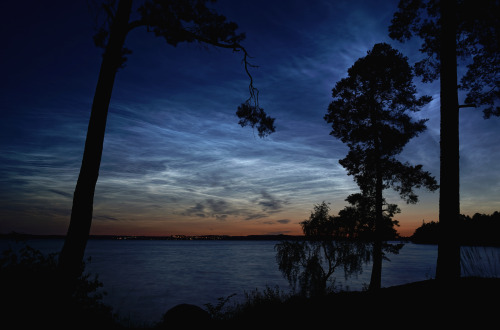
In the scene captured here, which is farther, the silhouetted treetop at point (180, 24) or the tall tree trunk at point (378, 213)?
the tall tree trunk at point (378, 213)

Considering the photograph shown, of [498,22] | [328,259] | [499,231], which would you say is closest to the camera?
[499,231]

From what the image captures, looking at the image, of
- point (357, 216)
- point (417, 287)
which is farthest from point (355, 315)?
point (357, 216)

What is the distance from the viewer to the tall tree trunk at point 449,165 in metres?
7.35

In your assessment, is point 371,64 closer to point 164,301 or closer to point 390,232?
point 390,232

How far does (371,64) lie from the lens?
15695mm

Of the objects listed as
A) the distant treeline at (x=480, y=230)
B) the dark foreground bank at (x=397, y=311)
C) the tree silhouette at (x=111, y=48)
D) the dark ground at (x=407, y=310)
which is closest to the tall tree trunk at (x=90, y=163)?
the tree silhouette at (x=111, y=48)

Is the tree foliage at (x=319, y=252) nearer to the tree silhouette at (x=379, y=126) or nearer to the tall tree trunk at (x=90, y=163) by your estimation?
the tree silhouette at (x=379, y=126)

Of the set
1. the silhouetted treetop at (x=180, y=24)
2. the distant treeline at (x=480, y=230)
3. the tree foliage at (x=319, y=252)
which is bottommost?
the tree foliage at (x=319, y=252)

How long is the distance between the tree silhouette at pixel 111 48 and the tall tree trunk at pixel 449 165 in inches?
224

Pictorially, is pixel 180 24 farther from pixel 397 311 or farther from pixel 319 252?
pixel 319 252

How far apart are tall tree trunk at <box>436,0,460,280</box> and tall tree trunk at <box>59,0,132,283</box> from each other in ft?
27.9

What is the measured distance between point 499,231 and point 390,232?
33.5 ft

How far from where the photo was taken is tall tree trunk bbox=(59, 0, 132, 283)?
5910 mm

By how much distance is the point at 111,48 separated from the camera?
6648 millimetres
